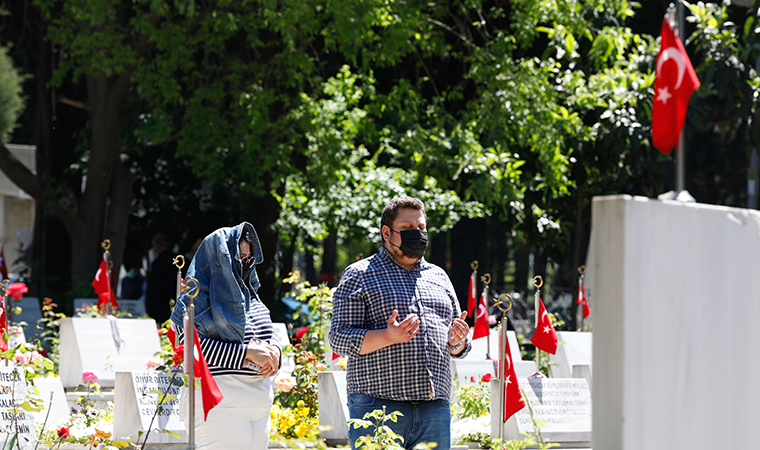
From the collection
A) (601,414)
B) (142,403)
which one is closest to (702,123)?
(142,403)

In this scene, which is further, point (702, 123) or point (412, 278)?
point (702, 123)

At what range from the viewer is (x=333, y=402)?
7.20 meters

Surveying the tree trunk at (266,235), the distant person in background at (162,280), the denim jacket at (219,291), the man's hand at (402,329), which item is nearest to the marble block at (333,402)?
the denim jacket at (219,291)

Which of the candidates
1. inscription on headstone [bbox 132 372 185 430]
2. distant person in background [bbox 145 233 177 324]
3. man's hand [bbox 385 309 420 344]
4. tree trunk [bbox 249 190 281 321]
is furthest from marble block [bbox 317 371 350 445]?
tree trunk [bbox 249 190 281 321]

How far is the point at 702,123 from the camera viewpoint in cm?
1391

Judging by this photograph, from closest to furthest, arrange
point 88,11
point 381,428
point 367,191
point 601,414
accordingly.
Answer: point 601,414
point 381,428
point 88,11
point 367,191

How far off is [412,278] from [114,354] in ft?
19.0

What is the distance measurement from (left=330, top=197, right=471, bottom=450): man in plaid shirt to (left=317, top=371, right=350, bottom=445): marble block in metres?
3.00

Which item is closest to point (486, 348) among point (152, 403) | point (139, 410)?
point (152, 403)

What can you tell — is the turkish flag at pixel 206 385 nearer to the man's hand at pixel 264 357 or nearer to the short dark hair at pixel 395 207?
→ the man's hand at pixel 264 357

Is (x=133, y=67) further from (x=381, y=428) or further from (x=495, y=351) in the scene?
(x=381, y=428)

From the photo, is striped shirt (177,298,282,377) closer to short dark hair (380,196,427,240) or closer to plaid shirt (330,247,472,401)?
plaid shirt (330,247,472,401)

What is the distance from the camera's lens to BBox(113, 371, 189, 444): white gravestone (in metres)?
6.36

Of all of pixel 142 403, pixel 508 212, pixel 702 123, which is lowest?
pixel 142 403
